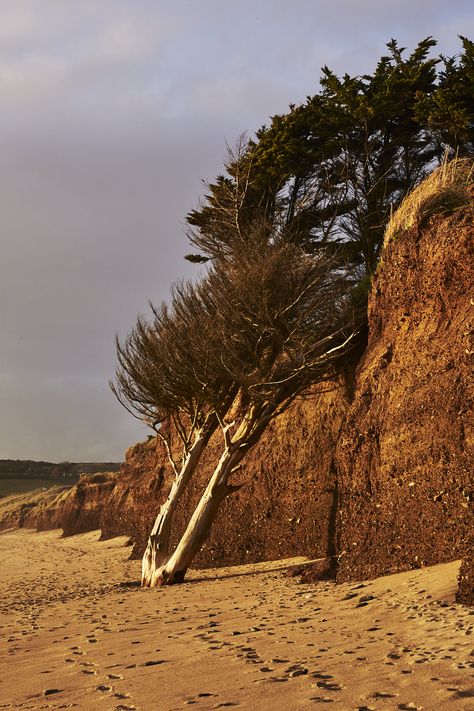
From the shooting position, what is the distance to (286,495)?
16.6 metres

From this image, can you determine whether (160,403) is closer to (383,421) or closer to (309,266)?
(309,266)

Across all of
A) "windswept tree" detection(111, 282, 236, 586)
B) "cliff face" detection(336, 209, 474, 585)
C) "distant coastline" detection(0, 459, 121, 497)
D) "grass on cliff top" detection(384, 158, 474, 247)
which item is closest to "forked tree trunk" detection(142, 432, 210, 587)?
"windswept tree" detection(111, 282, 236, 586)

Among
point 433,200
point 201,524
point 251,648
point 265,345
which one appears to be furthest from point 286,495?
point 251,648

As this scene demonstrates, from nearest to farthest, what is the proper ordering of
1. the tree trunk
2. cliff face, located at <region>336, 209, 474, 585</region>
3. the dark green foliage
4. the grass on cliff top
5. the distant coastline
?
cliff face, located at <region>336, 209, 474, 585</region>
the grass on cliff top
the tree trunk
the dark green foliage
the distant coastline

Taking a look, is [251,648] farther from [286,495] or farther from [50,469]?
[50,469]

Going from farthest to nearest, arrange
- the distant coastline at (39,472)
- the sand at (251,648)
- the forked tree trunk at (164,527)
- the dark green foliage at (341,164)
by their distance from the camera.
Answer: the distant coastline at (39,472) → the dark green foliage at (341,164) → the forked tree trunk at (164,527) → the sand at (251,648)

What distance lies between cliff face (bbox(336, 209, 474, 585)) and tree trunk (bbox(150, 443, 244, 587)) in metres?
4.14

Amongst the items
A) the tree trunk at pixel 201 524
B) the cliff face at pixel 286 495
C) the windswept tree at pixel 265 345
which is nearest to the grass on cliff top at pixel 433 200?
the windswept tree at pixel 265 345

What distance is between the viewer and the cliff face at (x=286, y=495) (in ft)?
51.9

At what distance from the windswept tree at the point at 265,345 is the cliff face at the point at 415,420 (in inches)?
110

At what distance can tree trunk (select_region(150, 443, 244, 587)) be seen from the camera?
637 inches

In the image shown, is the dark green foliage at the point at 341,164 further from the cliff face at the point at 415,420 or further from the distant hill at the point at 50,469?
the distant hill at the point at 50,469

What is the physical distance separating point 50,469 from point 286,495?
8523 cm

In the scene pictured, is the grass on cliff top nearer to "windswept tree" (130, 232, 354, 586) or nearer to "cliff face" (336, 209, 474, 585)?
"cliff face" (336, 209, 474, 585)
